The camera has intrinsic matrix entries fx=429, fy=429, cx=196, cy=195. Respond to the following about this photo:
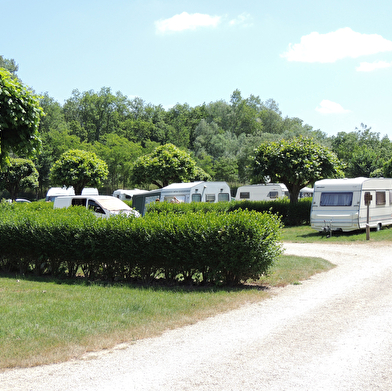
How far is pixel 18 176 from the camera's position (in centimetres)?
4128

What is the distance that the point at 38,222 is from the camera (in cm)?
894

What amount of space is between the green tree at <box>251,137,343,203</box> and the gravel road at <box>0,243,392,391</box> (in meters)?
14.2

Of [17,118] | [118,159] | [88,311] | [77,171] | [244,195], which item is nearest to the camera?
[88,311]

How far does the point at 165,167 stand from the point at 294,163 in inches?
495

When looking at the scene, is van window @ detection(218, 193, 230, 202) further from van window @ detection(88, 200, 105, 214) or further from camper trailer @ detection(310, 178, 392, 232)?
van window @ detection(88, 200, 105, 214)

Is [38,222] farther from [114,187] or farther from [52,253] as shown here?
[114,187]

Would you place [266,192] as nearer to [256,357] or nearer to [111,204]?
[111,204]

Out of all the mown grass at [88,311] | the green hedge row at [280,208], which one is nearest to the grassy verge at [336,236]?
the green hedge row at [280,208]

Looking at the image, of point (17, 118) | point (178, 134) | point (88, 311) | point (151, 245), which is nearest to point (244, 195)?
point (151, 245)

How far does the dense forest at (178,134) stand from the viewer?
171 ft

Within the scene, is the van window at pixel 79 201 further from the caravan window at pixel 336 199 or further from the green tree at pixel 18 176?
the green tree at pixel 18 176

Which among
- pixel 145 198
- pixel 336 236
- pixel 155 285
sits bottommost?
pixel 155 285

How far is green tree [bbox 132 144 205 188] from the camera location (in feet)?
102

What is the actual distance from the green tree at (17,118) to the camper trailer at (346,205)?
12136 mm
